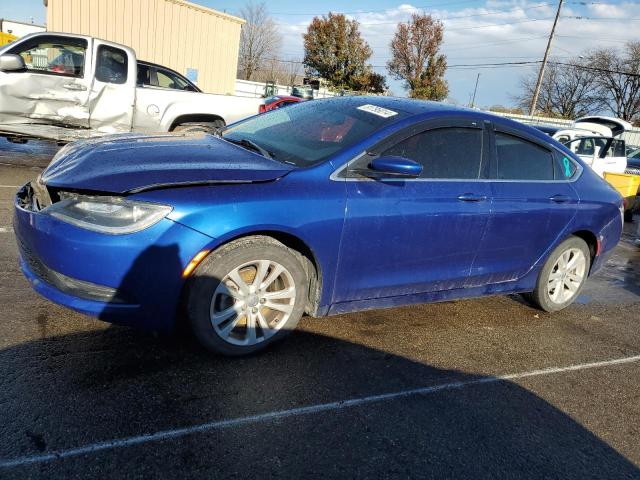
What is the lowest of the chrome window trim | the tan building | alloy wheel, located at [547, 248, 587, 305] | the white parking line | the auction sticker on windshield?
the white parking line

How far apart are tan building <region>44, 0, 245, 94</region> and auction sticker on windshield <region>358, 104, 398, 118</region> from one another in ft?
55.1

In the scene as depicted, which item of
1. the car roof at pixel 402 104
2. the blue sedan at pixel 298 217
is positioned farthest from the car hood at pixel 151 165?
the car roof at pixel 402 104

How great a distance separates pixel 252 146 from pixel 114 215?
4.02 ft

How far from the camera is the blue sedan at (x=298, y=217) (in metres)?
2.80

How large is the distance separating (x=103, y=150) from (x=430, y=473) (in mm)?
2605

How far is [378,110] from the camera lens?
153 inches

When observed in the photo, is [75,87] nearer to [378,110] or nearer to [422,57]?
[378,110]

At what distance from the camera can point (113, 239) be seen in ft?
8.95

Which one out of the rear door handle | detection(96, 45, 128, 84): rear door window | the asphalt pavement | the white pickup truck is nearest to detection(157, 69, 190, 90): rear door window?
the white pickup truck

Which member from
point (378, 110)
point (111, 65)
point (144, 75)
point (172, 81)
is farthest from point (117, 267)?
point (172, 81)

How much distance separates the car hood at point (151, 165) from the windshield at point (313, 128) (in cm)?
23

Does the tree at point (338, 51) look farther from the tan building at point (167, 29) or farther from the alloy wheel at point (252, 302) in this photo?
the alloy wheel at point (252, 302)

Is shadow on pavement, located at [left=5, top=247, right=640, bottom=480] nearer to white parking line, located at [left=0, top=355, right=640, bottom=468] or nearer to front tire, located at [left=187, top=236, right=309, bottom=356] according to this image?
white parking line, located at [left=0, top=355, right=640, bottom=468]

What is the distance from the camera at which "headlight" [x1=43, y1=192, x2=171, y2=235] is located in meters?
2.75
